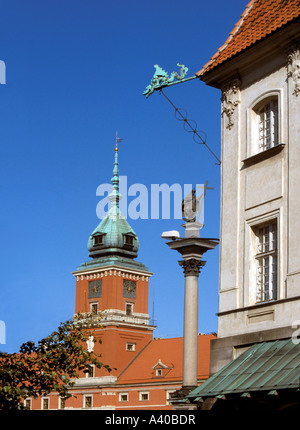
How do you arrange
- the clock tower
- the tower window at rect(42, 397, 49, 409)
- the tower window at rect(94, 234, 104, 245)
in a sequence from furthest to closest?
1. the tower window at rect(94, 234, 104, 245)
2. the tower window at rect(42, 397, 49, 409)
3. the clock tower

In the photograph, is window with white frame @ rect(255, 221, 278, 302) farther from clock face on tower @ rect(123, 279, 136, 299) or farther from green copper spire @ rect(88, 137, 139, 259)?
green copper spire @ rect(88, 137, 139, 259)

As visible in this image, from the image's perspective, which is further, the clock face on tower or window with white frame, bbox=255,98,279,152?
the clock face on tower

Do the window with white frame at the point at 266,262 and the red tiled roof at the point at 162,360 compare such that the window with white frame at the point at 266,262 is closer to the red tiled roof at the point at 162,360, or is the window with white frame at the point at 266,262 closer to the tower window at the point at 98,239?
the red tiled roof at the point at 162,360

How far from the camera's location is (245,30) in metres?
21.0

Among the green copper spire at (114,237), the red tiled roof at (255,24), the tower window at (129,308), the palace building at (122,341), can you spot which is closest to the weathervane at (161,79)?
the red tiled roof at (255,24)

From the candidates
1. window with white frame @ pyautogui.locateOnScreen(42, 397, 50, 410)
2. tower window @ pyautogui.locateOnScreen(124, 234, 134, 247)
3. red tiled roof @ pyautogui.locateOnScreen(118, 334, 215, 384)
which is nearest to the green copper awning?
red tiled roof @ pyautogui.locateOnScreen(118, 334, 215, 384)

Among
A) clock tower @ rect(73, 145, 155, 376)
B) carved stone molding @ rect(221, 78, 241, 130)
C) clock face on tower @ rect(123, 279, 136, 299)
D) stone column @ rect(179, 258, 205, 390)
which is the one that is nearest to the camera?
stone column @ rect(179, 258, 205, 390)

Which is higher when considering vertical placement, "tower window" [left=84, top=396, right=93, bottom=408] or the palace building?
→ the palace building

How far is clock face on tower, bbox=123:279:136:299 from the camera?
309 ft

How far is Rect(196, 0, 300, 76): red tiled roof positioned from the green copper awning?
24.5 feet

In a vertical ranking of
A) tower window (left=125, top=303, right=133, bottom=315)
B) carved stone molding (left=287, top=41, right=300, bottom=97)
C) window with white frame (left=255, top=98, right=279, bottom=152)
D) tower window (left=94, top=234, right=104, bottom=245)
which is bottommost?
window with white frame (left=255, top=98, right=279, bottom=152)

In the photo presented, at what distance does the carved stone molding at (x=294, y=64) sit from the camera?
1819cm
